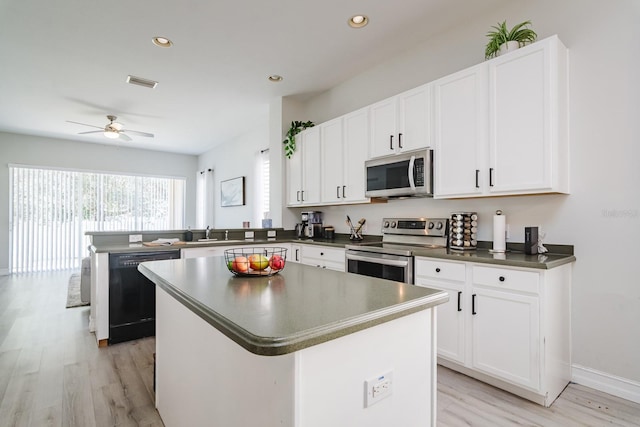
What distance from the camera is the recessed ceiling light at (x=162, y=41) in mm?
3041

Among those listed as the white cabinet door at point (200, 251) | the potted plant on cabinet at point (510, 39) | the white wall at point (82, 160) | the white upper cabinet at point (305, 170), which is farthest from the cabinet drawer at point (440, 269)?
the white wall at point (82, 160)

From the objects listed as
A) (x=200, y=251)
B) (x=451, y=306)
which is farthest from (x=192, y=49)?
(x=451, y=306)

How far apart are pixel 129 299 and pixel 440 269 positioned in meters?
2.78

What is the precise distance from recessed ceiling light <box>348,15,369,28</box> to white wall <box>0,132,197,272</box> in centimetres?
655

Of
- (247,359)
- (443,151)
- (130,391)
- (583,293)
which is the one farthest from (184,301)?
(583,293)

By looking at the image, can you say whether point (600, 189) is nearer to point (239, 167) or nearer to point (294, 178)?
point (294, 178)

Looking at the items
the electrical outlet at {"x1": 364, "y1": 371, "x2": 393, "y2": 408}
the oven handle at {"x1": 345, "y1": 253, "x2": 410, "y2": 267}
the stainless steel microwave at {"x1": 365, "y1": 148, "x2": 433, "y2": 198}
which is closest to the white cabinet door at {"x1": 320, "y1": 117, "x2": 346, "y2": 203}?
the stainless steel microwave at {"x1": 365, "y1": 148, "x2": 433, "y2": 198}

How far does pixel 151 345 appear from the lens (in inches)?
116

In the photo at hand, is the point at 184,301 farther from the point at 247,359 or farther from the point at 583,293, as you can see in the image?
the point at 583,293

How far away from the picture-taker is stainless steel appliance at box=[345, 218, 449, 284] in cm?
261

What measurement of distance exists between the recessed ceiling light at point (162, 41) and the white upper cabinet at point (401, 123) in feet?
6.77

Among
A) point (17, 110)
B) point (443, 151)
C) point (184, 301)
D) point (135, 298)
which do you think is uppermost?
point (17, 110)

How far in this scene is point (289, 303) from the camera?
1015 mm

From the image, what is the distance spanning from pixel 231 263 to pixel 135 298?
217 centimetres
